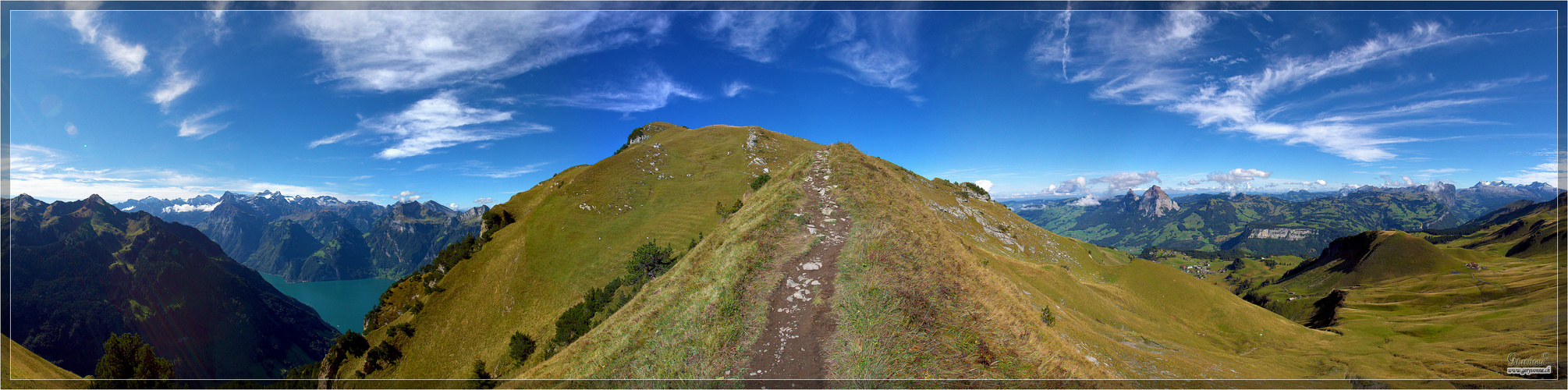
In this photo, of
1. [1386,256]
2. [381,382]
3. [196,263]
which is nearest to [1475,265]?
[1386,256]

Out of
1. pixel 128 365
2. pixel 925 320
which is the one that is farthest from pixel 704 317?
pixel 128 365

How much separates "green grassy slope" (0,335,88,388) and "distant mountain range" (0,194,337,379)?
162 m

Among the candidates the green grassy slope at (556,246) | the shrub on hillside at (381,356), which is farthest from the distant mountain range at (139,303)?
the shrub on hillside at (381,356)

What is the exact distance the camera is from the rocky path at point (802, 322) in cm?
1091

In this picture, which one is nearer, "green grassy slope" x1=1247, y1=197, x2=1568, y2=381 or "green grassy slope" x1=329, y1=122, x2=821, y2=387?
"green grassy slope" x1=1247, y1=197, x2=1568, y2=381

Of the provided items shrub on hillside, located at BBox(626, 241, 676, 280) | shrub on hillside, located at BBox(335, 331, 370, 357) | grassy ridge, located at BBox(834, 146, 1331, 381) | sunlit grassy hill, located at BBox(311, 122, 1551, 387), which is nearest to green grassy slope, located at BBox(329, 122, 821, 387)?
sunlit grassy hill, located at BBox(311, 122, 1551, 387)

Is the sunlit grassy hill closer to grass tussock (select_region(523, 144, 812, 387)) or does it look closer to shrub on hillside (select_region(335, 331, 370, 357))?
grass tussock (select_region(523, 144, 812, 387))

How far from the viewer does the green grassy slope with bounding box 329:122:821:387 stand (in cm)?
4988

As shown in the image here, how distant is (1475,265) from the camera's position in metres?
102

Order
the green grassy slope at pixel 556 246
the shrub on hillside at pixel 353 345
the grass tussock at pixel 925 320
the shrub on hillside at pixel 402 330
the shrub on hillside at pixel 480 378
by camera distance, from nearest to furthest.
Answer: the grass tussock at pixel 925 320 → the shrub on hillside at pixel 480 378 → the green grassy slope at pixel 556 246 → the shrub on hillside at pixel 402 330 → the shrub on hillside at pixel 353 345

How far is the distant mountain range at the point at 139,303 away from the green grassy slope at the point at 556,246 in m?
145

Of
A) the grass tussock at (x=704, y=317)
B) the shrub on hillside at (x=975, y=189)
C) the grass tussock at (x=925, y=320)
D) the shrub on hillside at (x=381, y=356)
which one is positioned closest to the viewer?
the grass tussock at (x=925, y=320)

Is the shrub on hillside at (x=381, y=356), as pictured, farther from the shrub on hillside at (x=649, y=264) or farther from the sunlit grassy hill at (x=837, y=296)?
the shrub on hillside at (x=649, y=264)

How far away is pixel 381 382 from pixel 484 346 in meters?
10.4
